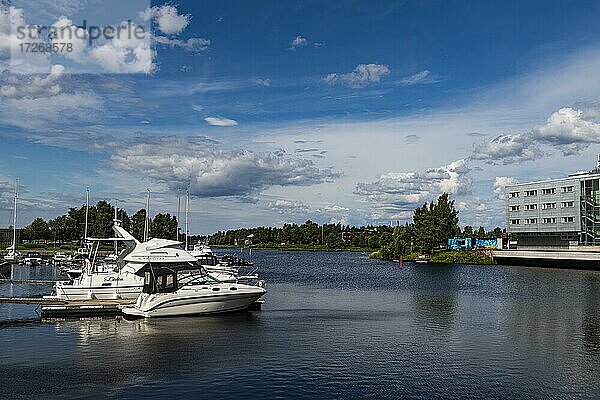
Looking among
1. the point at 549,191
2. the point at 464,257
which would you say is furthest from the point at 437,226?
the point at 549,191

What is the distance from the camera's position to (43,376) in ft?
97.7

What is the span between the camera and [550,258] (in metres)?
132

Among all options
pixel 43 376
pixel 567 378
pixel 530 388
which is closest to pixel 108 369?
A: pixel 43 376

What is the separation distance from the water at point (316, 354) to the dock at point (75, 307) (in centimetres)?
118

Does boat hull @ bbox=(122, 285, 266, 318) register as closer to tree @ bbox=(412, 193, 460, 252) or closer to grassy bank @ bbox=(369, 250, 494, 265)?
grassy bank @ bbox=(369, 250, 494, 265)

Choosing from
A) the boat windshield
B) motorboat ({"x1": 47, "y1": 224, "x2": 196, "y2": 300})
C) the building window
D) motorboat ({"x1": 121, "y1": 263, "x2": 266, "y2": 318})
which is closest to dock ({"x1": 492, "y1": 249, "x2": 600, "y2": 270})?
the building window

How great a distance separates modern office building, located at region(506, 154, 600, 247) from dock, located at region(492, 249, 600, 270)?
7.53 meters

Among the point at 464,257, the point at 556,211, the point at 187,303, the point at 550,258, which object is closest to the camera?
the point at 187,303

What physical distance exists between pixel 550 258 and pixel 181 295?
4188 inches

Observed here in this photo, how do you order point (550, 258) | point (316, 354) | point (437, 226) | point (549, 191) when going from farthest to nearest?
point (437, 226), point (549, 191), point (550, 258), point (316, 354)

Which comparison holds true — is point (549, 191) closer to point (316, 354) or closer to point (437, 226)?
point (437, 226)

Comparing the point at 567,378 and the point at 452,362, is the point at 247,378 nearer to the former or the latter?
the point at 452,362

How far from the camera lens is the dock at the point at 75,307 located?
4672 centimetres

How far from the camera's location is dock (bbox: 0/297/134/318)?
4672 cm
